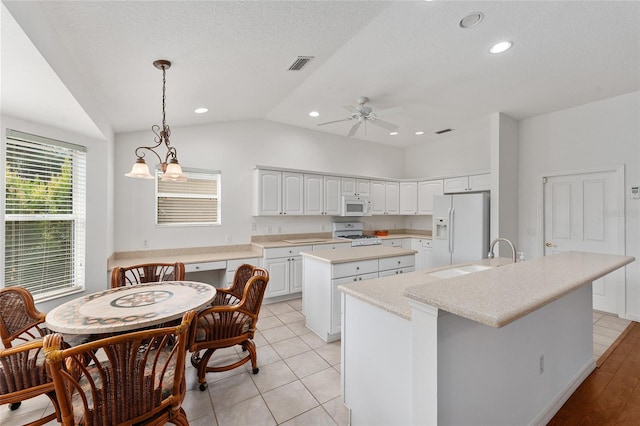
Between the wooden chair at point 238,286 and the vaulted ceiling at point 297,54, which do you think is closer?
the vaulted ceiling at point 297,54

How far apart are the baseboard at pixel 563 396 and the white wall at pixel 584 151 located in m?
2.01

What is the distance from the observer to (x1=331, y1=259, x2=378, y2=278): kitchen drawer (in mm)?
2930

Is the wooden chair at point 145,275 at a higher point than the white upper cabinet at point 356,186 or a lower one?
lower

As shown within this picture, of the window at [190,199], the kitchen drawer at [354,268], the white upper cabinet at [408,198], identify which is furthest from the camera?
the white upper cabinet at [408,198]

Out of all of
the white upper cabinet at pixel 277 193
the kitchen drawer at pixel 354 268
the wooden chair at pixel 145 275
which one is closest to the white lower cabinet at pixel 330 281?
the kitchen drawer at pixel 354 268

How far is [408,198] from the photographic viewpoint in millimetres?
6020

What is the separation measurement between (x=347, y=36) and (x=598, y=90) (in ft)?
10.9

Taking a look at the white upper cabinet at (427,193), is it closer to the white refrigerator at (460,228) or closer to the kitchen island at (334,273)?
the white refrigerator at (460,228)

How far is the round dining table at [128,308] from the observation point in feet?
5.41

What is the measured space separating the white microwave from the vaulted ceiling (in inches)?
74.8

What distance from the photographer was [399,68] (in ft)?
9.69

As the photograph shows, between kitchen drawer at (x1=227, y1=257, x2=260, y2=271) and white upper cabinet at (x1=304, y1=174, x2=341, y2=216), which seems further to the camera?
white upper cabinet at (x1=304, y1=174, x2=341, y2=216)

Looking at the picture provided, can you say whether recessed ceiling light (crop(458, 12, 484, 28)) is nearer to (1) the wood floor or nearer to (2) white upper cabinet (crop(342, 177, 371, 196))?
(1) the wood floor

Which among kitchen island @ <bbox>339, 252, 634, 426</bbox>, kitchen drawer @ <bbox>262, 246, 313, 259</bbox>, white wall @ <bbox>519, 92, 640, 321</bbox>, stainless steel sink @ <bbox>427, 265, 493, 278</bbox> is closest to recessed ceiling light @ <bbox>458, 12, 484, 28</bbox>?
kitchen island @ <bbox>339, 252, 634, 426</bbox>
